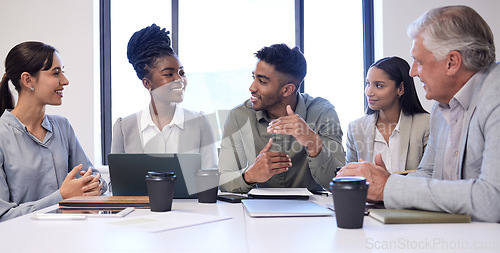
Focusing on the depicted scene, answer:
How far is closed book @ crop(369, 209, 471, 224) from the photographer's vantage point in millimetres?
1019

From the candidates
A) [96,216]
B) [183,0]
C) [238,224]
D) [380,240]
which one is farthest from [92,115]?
[380,240]

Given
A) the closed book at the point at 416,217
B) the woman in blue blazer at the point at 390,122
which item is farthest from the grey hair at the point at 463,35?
the woman in blue blazer at the point at 390,122

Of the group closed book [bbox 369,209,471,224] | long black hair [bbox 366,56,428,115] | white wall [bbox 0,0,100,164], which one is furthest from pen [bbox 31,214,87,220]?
white wall [bbox 0,0,100,164]

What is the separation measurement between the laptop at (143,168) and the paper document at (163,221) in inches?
11.7

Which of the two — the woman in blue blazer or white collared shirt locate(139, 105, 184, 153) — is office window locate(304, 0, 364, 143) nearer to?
the woman in blue blazer

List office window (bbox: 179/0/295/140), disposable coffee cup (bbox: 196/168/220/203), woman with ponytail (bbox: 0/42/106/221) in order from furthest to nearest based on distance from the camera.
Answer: office window (bbox: 179/0/295/140) → woman with ponytail (bbox: 0/42/106/221) → disposable coffee cup (bbox: 196/168/220/203)

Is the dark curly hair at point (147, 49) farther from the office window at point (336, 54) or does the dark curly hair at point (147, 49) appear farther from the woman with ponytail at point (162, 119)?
the office window at point (336, 54)

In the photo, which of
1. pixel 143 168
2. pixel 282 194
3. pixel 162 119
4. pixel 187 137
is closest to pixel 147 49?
pixel 162 119

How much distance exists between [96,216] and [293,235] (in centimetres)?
54

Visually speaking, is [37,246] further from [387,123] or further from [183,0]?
[183,0]

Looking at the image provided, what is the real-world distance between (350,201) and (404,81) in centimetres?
191

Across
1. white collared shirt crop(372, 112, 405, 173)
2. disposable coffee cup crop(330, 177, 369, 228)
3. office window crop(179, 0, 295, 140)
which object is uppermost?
office window crop(179, 0, 295, 140)

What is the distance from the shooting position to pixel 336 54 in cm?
394

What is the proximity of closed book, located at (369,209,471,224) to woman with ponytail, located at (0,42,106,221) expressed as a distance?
105cm
